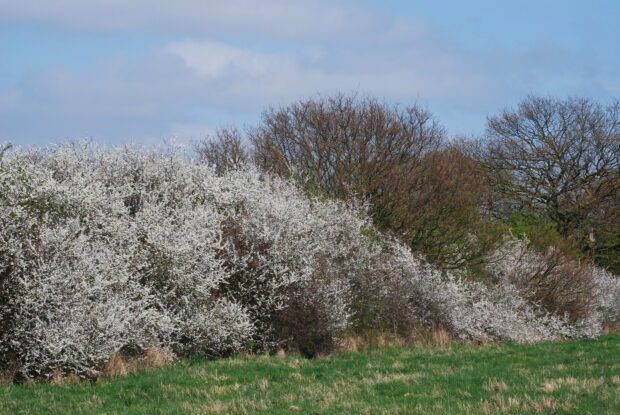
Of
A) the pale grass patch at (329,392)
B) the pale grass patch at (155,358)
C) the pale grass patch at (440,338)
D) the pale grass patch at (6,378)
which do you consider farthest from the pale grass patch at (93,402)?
the pale grass patch at (440,338)

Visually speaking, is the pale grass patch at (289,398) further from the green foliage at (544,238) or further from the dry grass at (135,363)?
the green foliage at (544,238)

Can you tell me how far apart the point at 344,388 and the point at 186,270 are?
218 inches

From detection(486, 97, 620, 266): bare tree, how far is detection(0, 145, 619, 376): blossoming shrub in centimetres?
1606

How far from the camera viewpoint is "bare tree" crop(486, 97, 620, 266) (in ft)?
120

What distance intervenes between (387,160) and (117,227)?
1156cm

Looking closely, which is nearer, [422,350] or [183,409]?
[183,409]

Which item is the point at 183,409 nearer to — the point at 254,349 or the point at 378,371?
the point at 378,371

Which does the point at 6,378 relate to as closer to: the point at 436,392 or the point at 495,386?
the point at 436,392

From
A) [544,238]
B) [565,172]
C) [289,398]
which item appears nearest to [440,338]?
[289,398]

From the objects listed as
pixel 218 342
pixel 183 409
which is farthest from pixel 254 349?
pixel 183 409

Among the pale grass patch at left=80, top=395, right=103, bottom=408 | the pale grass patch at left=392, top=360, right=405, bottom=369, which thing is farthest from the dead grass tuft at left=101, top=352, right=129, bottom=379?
the pale grass patch at left=392, top=360, right=405, bottom=369

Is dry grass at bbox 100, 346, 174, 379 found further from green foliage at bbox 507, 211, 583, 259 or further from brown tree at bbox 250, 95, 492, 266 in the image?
green foliage at bbox 507, 211, 583, 259

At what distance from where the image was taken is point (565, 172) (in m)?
37.1

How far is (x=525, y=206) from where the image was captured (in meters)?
36.8
